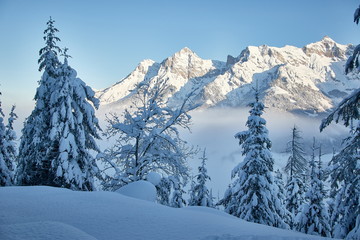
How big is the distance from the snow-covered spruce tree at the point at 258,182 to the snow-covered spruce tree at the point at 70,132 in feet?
28.1

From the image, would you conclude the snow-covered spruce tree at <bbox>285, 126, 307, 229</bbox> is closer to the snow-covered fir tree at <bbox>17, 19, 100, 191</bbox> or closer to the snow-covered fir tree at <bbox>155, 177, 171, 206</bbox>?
the snow-covered fir tree at <bbox>155, 177, 171, 206</bbox>

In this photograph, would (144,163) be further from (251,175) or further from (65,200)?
(65,200)

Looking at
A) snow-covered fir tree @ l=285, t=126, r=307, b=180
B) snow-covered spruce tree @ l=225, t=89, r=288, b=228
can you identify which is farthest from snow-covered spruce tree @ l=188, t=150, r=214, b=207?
snow-covered spruce tree @ l=225, t=89, r=288, b=228

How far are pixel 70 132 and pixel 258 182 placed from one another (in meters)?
10.7


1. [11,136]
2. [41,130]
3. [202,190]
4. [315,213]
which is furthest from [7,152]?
[315,213]

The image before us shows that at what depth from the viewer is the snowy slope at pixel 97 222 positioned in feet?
13.5

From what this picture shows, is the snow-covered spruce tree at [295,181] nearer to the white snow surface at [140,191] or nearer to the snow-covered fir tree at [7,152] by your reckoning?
the white snow surface at [140,191]

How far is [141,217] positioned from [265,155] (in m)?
11.5

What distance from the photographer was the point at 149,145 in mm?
14250

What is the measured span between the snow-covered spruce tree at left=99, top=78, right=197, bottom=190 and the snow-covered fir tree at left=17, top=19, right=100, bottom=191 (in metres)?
1.36

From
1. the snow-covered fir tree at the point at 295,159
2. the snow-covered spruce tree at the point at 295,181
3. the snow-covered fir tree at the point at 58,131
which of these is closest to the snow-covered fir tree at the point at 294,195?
the snow-covered spruce tree at the point at 295,181

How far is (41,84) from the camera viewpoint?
1465cm

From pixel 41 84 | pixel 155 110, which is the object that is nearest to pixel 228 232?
pixel 155 110

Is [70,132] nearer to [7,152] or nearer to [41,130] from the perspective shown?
[41,130]
